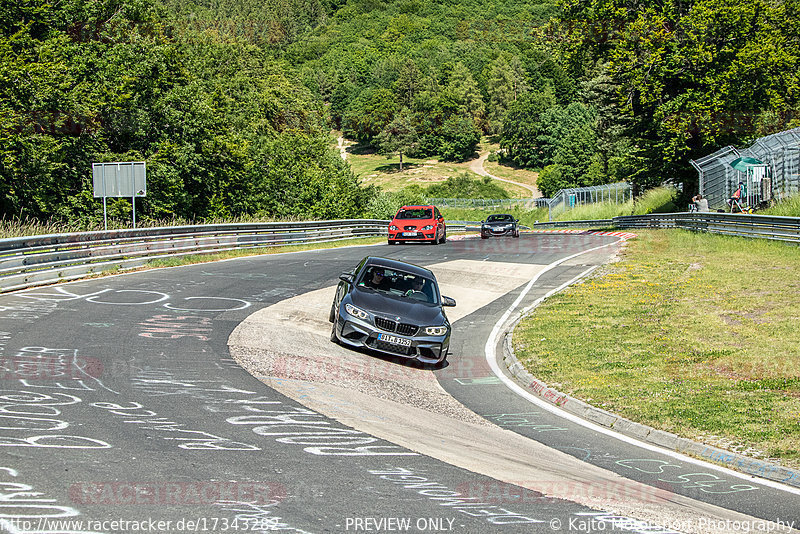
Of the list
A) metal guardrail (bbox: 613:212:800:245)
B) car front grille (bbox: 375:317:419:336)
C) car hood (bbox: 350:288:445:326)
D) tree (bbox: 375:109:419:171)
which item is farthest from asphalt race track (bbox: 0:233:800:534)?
tree (bbox: 375:109:419:171)

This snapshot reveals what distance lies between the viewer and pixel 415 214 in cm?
3700

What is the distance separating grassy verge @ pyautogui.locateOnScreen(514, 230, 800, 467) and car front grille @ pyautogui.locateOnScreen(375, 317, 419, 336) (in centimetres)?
216

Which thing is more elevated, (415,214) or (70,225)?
(415,214)

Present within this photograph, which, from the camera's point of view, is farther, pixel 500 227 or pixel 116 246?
pixel 500 227

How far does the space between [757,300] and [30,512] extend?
17.4 meters

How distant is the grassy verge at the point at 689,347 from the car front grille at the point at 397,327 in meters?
2.16

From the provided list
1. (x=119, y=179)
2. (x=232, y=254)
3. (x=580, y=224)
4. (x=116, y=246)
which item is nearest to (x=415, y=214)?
(x=232, y=254)

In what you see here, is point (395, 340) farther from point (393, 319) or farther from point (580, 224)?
point (580, 224)

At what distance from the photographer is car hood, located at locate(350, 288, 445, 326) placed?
1370 cm

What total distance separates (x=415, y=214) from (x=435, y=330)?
2357 centimetres

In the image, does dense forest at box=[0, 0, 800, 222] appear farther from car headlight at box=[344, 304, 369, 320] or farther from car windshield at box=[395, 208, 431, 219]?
car headlight at box=[344, 304, 369, 320]

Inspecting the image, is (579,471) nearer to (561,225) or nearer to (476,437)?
(476,437)

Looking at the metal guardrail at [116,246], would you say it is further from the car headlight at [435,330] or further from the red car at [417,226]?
the car headlight at [435,330]

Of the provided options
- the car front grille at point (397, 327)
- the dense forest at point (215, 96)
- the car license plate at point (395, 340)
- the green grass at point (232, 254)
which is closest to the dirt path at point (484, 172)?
the dense forest at point (215, 96)
